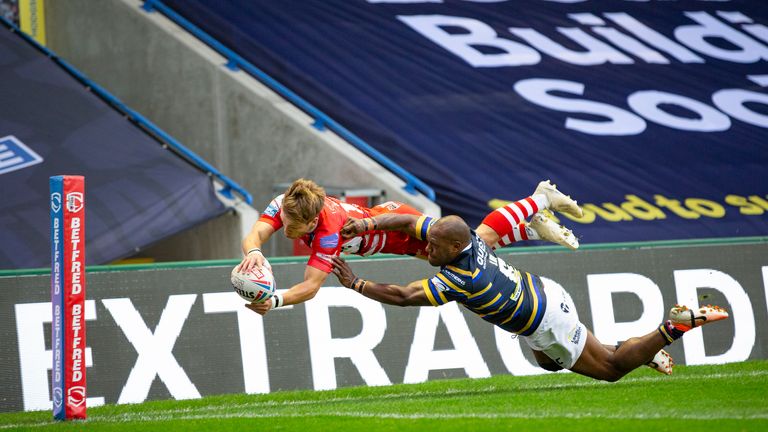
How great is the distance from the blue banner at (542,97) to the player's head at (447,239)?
22.0 ft

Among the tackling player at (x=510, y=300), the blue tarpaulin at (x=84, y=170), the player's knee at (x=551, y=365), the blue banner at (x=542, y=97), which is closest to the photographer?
the tackling player at (x=510, y=300)

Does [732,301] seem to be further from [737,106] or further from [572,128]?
[737,106]

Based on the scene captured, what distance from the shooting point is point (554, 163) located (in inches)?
648

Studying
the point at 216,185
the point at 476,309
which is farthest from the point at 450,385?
the point at 216,185

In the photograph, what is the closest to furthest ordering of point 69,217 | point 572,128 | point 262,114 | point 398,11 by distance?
point 69,217 → point 262,114 → point 572,128 → point 398,11

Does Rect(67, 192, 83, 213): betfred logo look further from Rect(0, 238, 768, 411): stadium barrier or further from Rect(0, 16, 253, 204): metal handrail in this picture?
Rect(0, 16, 253, 204): metal handrail

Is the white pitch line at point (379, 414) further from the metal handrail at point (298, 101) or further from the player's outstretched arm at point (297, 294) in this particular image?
the metal handrail at point (298, 101)

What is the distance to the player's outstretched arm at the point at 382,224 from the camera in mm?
8609

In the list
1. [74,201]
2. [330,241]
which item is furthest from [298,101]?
[330,241]

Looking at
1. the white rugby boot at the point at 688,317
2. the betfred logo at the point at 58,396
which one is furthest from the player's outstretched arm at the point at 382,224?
the betfred logo at the point at 58,396

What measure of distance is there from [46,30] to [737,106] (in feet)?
35.1

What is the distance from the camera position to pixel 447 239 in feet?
28.1

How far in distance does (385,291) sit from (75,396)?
2467 mm

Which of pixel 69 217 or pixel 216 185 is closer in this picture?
pixel 69 217
